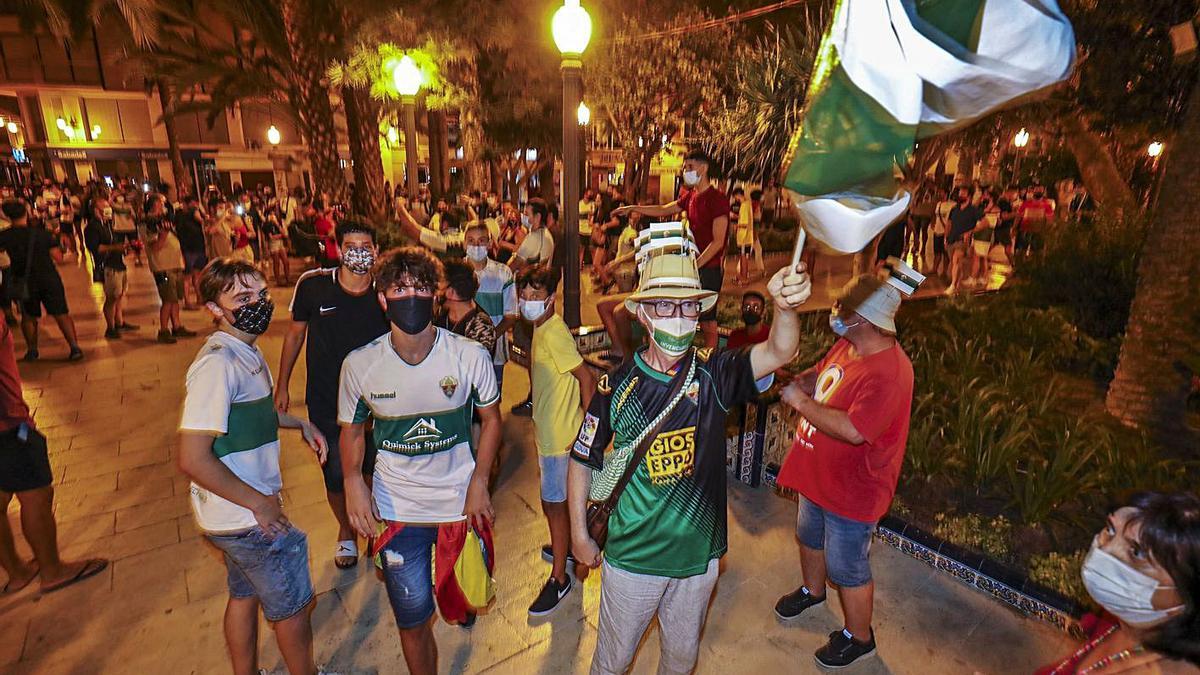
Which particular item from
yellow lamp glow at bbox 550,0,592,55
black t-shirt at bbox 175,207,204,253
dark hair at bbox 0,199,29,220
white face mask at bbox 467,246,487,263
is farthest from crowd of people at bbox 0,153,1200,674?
black t-shirt at bbox 175,207,204,253

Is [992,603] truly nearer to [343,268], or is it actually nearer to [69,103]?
[343,268]

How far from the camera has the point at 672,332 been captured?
2414 millimetres

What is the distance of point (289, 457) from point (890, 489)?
506 cm

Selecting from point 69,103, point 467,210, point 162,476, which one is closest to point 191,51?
point 467,210

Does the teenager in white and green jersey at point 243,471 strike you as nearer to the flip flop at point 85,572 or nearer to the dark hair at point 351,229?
the dark hair at point 351,229

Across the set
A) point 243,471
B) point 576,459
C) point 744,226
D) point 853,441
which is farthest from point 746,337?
point 744,226

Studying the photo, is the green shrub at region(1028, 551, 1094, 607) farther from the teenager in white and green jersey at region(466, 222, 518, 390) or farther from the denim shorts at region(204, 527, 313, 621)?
the teenager in white and green jersey at region(466, 222, 518, 390)

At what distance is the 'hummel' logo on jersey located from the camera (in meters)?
2.81

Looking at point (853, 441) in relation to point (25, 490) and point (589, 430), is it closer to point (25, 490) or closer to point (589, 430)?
point (589, 430)

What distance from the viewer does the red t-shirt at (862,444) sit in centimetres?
293

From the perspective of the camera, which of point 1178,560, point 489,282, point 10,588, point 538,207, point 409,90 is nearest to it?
point 1178,560

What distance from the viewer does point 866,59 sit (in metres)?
1.77

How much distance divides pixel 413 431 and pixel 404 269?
0.71 metres

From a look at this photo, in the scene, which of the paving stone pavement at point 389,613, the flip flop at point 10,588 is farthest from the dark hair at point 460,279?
the flip flop at point 10,588
